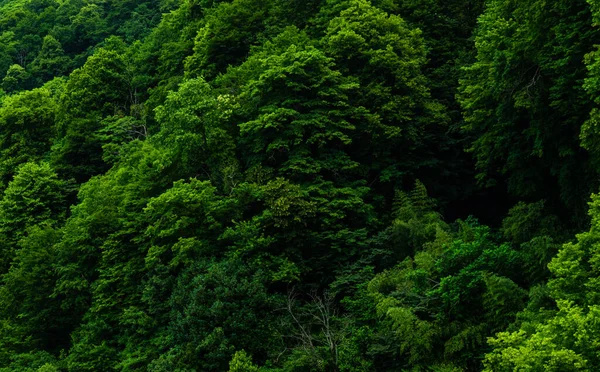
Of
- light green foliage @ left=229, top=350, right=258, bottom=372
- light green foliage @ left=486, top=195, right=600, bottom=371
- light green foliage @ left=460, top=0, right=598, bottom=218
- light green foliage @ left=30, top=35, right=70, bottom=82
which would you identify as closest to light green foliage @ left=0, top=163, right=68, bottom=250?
light green foliage @ left=229, top=350, right=258, bottom=372

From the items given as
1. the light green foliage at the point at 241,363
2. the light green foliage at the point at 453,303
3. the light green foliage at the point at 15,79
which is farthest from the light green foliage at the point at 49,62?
the light green foliage at the point at 453,303

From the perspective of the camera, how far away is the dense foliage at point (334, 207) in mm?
15969

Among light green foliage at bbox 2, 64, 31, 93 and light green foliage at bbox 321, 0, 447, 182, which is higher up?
light green foliage at bbox 321, 0, 447, 182

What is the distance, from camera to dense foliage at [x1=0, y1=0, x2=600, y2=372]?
16.0 meters

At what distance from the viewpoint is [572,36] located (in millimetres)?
17219

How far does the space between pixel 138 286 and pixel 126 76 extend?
80.3ft

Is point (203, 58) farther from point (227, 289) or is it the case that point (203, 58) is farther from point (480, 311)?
point (480, 311)

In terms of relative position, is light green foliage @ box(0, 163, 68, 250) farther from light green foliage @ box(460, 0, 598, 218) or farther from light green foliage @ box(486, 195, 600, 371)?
light green foliage @ box(486, 195, 600, 371)

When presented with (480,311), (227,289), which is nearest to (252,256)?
(227,289)

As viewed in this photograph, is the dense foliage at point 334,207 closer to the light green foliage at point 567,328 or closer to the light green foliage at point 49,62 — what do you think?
the light green foliage at point 567,328

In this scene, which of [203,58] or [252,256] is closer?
[252,256]

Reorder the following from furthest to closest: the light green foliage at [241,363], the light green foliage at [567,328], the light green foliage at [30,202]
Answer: the light green foliage at [30,202], the light green foliage at [241,363], the light green foliage at [567,328]

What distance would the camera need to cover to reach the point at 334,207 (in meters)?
24.2

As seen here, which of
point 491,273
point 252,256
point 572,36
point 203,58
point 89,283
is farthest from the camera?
point 203,58
